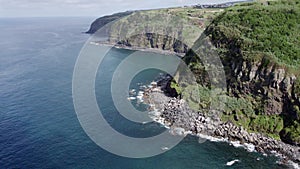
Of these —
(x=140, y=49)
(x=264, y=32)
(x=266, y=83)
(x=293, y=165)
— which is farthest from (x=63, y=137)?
(x=140, y=49)

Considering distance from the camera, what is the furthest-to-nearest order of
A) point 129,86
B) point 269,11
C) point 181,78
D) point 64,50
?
point 64,50, point 129,86, point 181,78, point 269,11

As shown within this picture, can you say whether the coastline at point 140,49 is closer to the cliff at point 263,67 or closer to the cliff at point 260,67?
the cliff at point 260,67

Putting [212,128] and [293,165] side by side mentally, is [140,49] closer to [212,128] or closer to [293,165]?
[212,128]

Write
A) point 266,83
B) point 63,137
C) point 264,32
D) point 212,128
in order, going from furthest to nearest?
1. point 264,32
2. point 212,128
3. point 266,83
4. point 63,137

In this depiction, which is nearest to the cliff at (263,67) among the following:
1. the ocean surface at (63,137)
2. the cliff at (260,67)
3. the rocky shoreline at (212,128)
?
the cliff at (260,67)

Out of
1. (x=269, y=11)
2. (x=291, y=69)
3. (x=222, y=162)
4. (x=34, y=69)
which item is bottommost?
(x=222, y=162)

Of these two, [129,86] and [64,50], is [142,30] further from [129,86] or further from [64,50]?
[129,86]

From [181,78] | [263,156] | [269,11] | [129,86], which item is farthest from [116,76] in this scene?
[263,156]

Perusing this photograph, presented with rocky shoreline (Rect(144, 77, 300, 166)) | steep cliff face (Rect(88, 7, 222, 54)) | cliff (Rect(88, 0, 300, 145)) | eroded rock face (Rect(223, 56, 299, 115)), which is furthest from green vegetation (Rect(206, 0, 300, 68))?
steep cliff face (Rect(88, 7, 222, 54))
